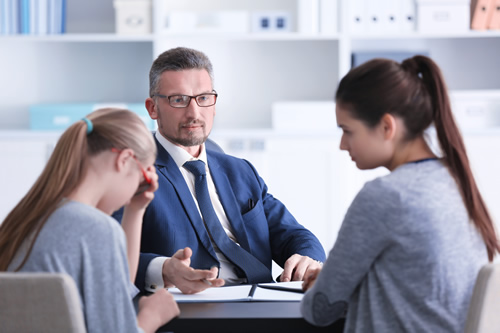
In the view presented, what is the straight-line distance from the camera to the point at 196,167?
5.98ft

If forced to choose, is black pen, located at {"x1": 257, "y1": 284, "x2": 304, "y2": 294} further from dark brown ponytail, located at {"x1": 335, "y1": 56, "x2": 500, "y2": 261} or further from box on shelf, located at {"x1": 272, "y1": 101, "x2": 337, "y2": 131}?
box on shelf, located at {"x1": 272, "y1": 101, "x2": 337, "y2": 131}

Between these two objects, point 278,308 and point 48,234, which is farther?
point 278,308

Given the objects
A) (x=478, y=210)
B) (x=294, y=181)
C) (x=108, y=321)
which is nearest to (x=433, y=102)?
Answer: (x=478, y=210)

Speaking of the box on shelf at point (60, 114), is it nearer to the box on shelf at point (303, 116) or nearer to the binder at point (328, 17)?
the box on shelf at point (303, 116)

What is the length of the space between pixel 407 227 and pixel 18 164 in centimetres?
288

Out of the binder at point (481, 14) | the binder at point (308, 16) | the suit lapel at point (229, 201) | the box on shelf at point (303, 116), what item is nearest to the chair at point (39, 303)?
the suit lapel at point (229, 201)

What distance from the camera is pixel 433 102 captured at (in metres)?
1.25

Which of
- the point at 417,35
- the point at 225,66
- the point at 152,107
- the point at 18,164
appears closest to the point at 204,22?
the point at 225,66

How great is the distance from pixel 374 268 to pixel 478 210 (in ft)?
0.71

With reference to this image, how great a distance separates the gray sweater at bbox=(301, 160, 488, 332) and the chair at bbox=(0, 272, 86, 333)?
0.40 m

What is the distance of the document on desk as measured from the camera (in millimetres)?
1332

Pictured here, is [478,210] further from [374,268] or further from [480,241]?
[374,268]

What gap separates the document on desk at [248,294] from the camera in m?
1.33

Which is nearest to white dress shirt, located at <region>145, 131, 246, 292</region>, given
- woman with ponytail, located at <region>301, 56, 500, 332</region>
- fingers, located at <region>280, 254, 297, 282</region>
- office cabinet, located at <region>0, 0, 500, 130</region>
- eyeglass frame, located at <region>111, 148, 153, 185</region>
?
fingers, located at <region>280, 254, 297, 282</region>
